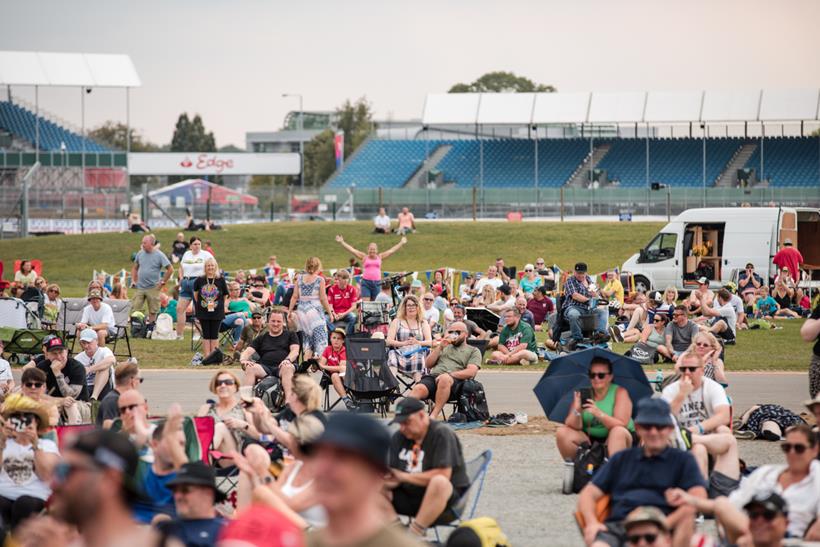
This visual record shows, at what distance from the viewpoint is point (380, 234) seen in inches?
1928

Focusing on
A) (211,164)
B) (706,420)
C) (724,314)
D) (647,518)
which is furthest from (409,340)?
(211,164)

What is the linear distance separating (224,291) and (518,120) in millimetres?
48507

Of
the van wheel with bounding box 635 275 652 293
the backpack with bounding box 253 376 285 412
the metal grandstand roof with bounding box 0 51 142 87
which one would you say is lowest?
the van wheel with bounding box 635 275 652 293

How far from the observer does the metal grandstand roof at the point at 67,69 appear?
62.9m

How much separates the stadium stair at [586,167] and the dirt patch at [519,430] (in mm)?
56378

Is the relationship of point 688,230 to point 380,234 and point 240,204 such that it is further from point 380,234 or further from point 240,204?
point 240,204

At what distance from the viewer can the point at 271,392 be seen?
13664 mm

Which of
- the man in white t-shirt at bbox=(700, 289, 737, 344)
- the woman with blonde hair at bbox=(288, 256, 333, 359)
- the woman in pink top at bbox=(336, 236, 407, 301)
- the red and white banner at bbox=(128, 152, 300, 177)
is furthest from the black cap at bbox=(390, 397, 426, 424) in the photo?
the red and white banner at bbox=(128, 152, 300, 177)

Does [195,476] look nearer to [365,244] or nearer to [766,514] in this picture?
[766,514]

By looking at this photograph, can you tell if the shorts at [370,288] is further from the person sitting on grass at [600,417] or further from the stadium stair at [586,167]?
the stadium stair at [586,167]

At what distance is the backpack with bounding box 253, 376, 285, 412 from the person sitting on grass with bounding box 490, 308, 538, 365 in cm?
604

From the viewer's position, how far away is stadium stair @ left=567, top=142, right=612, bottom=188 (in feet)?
227

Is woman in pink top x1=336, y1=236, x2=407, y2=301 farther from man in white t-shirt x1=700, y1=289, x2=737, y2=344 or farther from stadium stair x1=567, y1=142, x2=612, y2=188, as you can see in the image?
stadium stair x1=567, y1=142, x2=612, y2=188

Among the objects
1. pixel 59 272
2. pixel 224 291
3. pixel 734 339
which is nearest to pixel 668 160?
pixel 59 272
